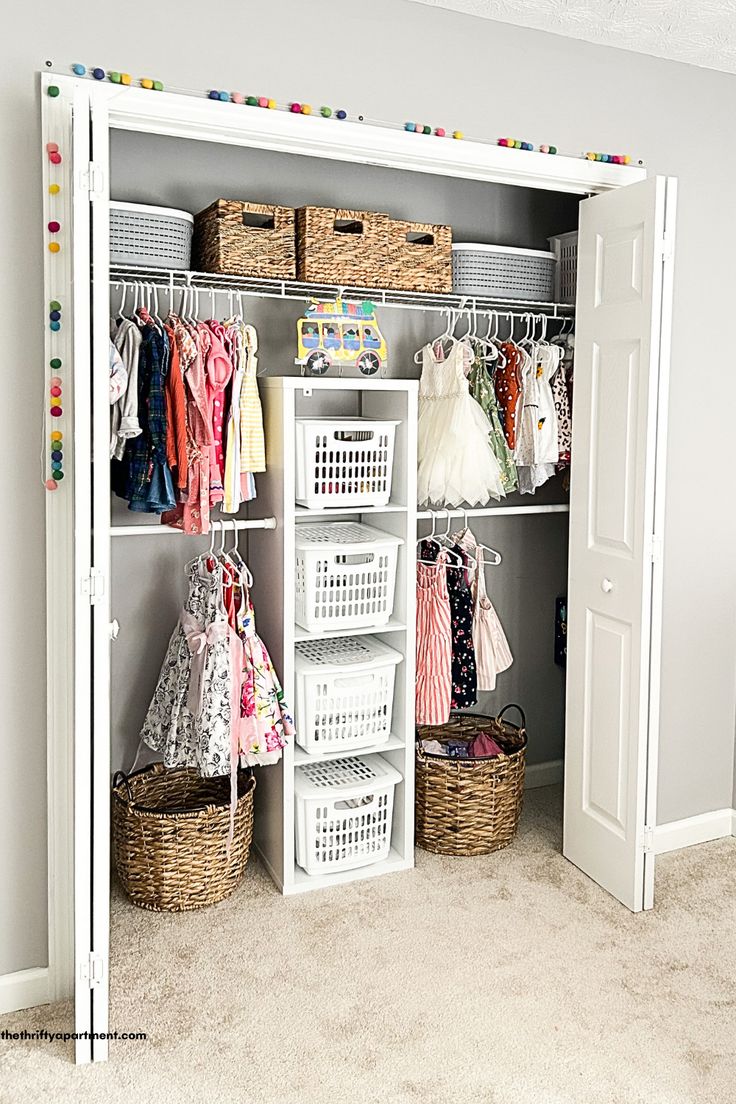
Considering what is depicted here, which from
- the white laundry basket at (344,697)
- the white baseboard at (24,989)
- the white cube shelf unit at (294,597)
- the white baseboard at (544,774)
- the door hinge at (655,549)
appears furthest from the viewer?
the white baseboard at (544,774)

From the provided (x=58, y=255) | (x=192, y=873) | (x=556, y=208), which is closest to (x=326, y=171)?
(x=556, y=208)

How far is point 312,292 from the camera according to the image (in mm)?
3244

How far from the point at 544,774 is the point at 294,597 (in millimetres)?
1514

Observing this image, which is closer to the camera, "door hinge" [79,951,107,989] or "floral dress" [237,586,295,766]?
"door hinge" [79,951,107,989]

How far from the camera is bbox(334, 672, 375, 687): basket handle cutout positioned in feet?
10.2

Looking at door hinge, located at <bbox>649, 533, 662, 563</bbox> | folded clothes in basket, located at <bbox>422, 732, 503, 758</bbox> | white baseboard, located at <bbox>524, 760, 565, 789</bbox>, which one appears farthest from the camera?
white baseboard, located at <bbox>524, 760, 565, 789</bbox>

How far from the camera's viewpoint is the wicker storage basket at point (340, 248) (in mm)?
3059

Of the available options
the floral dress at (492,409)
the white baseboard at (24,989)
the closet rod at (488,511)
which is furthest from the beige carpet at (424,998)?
the floral dress at (492,409)

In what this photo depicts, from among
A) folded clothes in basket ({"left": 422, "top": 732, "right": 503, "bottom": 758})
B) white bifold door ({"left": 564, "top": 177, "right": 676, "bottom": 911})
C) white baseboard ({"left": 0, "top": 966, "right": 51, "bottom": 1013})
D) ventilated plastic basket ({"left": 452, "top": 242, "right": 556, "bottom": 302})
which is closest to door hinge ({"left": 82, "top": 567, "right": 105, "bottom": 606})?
white baseboard ({"left": 0, "top": 966, "right": 51, "bottom": 1013})

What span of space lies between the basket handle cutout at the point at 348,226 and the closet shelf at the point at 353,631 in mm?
1250

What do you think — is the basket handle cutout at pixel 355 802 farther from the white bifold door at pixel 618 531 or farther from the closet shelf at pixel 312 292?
the closet shelf at pixel 312 292

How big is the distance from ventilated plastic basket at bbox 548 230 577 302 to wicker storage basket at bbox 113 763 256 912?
207cm

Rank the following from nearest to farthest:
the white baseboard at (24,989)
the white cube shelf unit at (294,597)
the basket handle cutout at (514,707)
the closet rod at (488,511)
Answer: the white baseboard at (24,989) → the white cube shelf unit at (294,597) → the closet rod at (488,511) → the basket handle cutout at (514,707)

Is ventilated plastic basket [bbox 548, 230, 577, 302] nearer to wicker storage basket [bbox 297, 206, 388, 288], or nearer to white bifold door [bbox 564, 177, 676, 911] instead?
white bifold door [bbox 564, 177, 676, 911]
